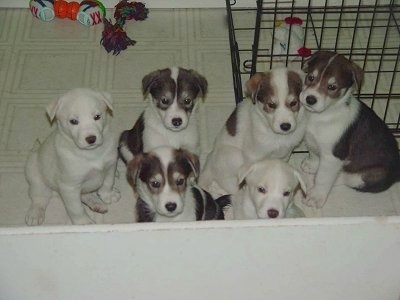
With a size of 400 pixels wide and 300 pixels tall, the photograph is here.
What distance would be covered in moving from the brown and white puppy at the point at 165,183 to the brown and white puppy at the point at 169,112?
371 mm

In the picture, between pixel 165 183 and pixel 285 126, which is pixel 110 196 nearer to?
pixel 165 183

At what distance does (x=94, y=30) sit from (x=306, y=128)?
2.36m

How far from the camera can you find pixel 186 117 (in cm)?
368

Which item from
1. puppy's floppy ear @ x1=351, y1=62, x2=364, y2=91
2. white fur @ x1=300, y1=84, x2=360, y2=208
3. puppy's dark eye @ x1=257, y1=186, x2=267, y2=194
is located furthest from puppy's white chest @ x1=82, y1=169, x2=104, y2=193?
puppy's floppy ear @ x1=351, y1=62, x2=364, y2=91

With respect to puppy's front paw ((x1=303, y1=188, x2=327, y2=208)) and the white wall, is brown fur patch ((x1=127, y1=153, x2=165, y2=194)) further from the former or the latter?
puppy's front paw ((x1=303, y1=188, x2=327, y2=208))

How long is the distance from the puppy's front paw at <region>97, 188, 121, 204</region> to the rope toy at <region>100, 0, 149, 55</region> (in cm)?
151

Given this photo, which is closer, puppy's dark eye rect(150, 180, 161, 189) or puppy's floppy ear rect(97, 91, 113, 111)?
puppy's dark eye rect(150, 180, 161, 189)

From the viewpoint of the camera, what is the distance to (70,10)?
5.43 m

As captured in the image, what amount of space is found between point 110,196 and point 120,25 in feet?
6.10

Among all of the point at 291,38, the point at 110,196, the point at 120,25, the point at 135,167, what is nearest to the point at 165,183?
the point at 135,167

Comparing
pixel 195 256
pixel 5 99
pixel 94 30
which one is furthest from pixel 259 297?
pixel 94 30

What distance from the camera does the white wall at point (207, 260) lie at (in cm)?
267

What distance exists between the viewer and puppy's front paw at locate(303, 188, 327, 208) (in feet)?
13.3

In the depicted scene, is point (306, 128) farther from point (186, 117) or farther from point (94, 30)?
point (94, 30)
